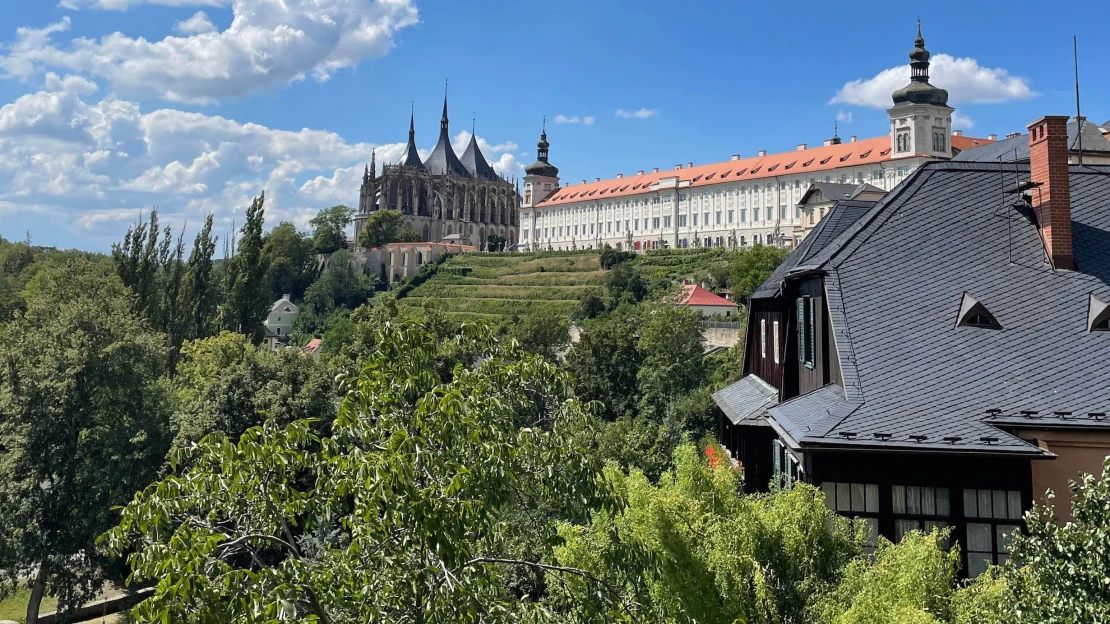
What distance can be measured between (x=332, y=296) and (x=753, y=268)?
63.0 meters

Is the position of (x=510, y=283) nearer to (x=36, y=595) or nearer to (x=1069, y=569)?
Result: (x=36, y=595)

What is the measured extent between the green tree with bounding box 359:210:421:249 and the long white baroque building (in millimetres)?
19343

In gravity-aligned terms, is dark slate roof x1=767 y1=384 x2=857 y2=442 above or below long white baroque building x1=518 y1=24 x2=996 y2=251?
below

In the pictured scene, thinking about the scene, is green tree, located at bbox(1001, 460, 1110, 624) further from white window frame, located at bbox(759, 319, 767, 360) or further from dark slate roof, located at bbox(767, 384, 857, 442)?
white window frame, located at bbox(759, 319, 767, 360)

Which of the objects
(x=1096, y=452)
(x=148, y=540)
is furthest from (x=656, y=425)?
(x=148, y=540)

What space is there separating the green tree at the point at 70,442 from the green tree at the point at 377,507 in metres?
19.9

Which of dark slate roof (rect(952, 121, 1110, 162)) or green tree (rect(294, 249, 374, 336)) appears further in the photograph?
green tree (rect(294, 249, 374, 336))

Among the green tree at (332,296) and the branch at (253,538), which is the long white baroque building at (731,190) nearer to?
the green tree at (332,296)

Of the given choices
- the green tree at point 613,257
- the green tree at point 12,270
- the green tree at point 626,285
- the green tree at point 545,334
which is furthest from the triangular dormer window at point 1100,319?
the green tree at point 613,257

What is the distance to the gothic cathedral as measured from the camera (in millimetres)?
156125

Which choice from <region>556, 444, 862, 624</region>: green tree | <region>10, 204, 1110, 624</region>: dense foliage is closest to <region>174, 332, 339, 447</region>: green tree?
<region>10, 204, 1110, 624</region>: dense foliage

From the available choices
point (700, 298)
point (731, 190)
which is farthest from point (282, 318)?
point (700, 298)

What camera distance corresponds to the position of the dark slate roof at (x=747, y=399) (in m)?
15.7

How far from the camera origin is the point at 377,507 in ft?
18.6
